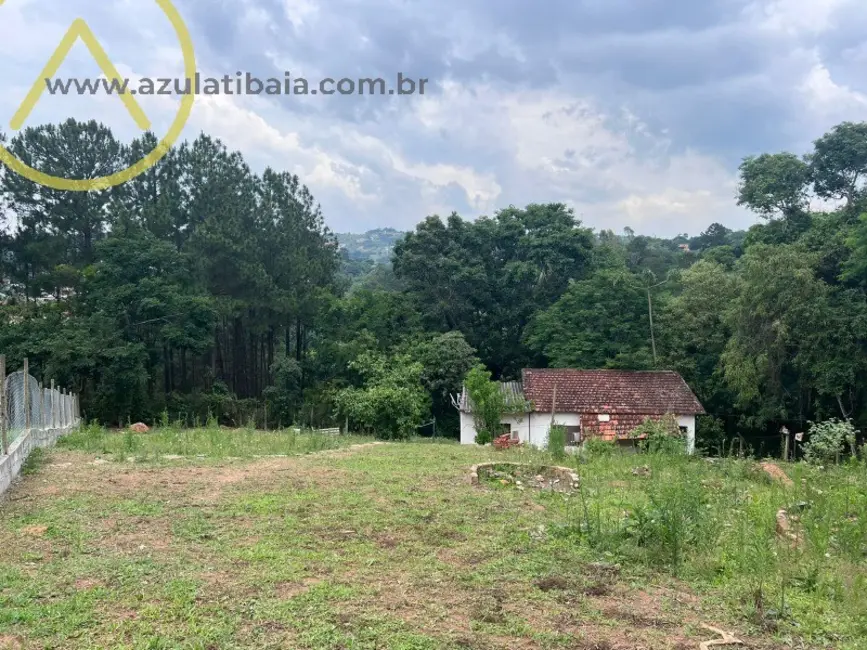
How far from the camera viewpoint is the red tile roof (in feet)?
63.2

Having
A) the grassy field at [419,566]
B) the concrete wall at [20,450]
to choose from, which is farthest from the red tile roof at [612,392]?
the concrete wall at [20,450]

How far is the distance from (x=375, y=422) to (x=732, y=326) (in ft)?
39.0

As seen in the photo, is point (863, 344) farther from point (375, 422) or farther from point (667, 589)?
point (667, 589)

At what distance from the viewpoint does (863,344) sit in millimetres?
16703

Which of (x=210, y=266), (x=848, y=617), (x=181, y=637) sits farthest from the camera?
(x=210, y=266)

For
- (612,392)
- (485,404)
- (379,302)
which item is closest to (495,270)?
(379,302)

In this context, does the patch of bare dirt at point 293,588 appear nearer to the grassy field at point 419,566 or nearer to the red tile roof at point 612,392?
the grassy field at point 419,566

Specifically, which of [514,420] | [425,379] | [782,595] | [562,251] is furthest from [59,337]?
[782,595]

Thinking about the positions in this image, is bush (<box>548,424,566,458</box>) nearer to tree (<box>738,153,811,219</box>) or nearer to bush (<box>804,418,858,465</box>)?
bush (<box>804,418,858,465</box>)

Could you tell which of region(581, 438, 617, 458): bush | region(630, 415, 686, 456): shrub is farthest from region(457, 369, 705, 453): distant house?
region(581, 438, 617, 458): bush

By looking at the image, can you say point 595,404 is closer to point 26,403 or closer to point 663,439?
point 663,439

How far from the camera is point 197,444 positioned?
11586mm

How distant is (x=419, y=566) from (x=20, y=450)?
6.51 metres

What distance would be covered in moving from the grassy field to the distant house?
11455 mm
